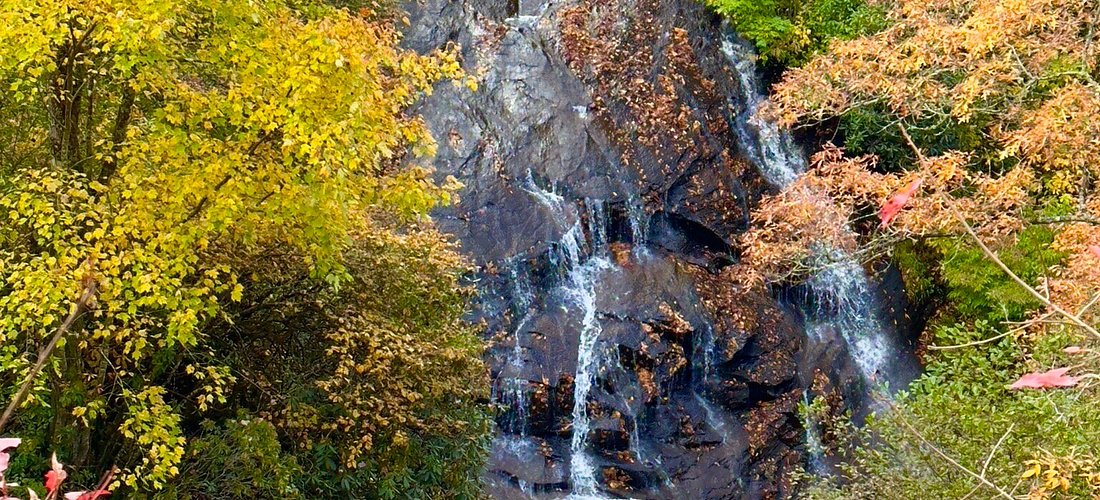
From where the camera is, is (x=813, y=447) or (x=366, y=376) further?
(x=813, y=447)

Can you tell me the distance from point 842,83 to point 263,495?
6244 millimetres

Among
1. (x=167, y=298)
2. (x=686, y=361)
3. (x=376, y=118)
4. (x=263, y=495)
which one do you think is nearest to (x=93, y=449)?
(x=263, y=495)

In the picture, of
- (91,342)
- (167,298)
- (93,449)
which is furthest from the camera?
(93,449)

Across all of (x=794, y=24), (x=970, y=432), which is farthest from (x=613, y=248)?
(x=970, y=432)

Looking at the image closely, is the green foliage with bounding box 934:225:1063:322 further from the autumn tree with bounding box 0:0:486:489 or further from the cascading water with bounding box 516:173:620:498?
the autumn tree with bounding box 0:0:486:489

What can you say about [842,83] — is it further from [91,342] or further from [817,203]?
[91,342]

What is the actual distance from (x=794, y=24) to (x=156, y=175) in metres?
13.3

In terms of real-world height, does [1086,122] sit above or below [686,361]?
above

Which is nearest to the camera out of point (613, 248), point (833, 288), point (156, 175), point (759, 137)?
point (156, 175)

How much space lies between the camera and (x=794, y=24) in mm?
15898

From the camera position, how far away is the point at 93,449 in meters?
6.19

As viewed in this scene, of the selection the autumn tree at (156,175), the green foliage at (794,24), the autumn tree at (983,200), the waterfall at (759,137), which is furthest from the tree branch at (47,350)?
the green foliage at (794,24)

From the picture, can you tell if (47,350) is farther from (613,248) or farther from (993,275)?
(993,275)

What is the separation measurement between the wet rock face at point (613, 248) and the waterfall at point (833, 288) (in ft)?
1.34
